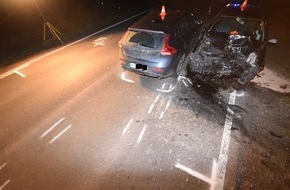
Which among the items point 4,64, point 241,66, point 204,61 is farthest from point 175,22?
point 4,64

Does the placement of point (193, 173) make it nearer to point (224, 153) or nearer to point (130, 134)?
point (224, 153)

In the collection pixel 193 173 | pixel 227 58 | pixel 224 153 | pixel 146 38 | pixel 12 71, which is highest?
pixel 146 38

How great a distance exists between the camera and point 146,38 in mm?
5918

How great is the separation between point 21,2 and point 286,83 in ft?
52.2

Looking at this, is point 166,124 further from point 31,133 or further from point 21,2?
point 21,2

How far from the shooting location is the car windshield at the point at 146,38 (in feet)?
18.9

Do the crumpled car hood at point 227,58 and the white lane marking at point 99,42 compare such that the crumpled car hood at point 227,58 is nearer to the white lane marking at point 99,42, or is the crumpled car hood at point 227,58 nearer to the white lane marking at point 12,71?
the white lane marking at point 99,42

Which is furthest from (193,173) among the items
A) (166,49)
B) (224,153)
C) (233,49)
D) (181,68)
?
(233,49)

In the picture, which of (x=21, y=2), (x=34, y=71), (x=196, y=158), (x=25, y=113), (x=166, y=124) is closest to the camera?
(x=196, y=158)

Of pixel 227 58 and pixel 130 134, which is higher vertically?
pixel 227 58

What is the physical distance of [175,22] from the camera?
628 centimetres

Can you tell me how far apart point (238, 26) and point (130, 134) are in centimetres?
516

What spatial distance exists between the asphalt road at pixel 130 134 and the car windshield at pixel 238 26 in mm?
1848

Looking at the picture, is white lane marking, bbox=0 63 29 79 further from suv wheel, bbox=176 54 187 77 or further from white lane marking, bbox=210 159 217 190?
white lane marking, bbox=210 159 217 190
